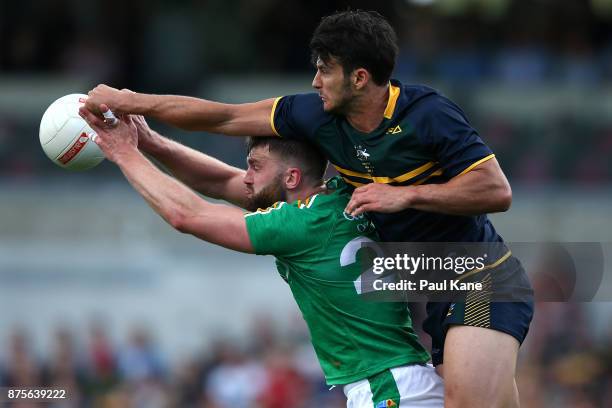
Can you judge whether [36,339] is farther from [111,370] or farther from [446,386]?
[446,386]

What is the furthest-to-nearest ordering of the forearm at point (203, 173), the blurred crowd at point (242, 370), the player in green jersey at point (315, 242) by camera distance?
the blurred crowd at point (242, 370) → the forearm at point (203, 173) → the player in green jersey at point (315, 242)

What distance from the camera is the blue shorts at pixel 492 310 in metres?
6.06

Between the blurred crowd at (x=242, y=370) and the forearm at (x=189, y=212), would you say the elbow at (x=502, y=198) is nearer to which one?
the forearm at (x=189, y=212)

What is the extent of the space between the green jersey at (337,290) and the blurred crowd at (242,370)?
5630mm

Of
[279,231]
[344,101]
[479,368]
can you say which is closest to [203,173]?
[279,231]

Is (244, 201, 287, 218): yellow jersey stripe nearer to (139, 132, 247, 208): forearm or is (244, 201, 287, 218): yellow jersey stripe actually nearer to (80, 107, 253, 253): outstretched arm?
(80, 107, 253, 253): outstretched arm

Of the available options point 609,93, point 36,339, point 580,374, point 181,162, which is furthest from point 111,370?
point 609,93

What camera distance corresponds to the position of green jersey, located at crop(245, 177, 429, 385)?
19.9 feet

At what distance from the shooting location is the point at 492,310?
19.9 feet

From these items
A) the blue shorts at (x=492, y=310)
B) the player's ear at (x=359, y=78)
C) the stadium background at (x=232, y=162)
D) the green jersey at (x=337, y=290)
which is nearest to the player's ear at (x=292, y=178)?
the green jersey at (x=337, y=290)

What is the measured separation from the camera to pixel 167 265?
48.1ft


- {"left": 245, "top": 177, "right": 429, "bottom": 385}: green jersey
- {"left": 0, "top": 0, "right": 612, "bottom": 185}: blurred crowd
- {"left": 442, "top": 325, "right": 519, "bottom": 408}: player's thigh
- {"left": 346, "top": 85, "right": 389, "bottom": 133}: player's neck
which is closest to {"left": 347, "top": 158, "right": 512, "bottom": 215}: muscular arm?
{"left": 245, "top": 177, "right": 429, "bottom": 385}: green jersey

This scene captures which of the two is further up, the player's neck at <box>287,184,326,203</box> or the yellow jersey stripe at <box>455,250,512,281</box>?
the player's neck at <box>287,184,326,203</box>

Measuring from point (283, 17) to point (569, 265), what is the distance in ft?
25.5
